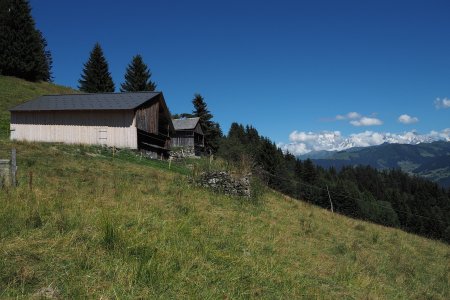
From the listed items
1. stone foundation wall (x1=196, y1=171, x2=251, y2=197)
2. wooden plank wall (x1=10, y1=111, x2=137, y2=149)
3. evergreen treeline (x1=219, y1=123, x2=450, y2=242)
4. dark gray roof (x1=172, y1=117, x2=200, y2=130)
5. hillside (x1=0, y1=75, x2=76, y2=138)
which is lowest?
evergreen treeline (x1=219, y1=123, x2=450, y2=242)

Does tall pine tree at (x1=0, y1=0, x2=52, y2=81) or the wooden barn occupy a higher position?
tall pine tree at (x1=0, y1=0, x2=52, y2=81)

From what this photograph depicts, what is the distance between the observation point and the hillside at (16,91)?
44.4m

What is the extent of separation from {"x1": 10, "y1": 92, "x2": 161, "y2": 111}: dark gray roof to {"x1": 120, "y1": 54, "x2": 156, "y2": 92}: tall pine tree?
101 feet

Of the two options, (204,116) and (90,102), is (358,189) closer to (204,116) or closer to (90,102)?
(204,116)

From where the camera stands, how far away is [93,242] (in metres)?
6.22

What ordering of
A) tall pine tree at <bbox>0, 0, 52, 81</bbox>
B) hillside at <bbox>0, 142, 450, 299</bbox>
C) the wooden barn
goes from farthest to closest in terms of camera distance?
1. tall pine tree at <bbox>0, 0, 52, 81</bbox>
2. the wooden barn
3. hillside at <bbox>0, 142, 450, 299</bbox>

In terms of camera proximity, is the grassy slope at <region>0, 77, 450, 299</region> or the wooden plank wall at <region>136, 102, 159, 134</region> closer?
the grassy slope at <region>0, 77, 450, 299</region>

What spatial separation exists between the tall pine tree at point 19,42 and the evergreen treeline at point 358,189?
115ft

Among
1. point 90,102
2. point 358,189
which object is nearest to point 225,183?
point 90,102

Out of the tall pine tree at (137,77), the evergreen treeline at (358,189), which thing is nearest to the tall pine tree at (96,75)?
the tall pine tree at (137,77)

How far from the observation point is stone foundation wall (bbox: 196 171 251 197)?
19.2 metres

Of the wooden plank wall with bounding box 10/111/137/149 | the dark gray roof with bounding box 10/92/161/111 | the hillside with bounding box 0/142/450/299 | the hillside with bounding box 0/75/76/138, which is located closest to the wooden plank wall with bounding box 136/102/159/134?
the wooden plank wall with bounding box 10/111/137/149

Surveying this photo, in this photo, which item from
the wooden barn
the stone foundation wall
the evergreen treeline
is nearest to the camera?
the stone foundation wall

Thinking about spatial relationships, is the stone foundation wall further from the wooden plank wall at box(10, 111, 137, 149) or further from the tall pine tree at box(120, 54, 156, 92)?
the tall pine tree at box(120, 54, 156, 92)
